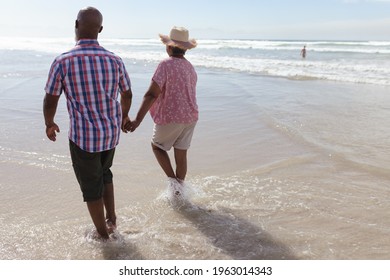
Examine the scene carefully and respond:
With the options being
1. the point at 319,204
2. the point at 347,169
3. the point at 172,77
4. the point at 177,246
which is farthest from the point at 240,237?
the point at 347,169

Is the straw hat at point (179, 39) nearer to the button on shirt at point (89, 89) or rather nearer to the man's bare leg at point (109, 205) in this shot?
the button on shirt at point (89, 89)

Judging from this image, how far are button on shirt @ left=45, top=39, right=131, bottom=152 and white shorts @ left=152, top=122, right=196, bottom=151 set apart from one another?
1.00m

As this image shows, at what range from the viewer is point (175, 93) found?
3775mm

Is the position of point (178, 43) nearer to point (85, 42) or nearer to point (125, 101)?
point (125, 101)

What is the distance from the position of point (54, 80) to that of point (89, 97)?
0.26m

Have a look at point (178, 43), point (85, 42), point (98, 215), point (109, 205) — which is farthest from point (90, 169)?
point (178, 43)

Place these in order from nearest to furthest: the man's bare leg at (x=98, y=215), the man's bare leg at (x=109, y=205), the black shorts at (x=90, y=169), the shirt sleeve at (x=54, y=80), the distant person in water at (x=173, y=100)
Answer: the shirt sleeve at (x=54, y=80) < the black shorts at (x=90, y=169) < the man's bare leg at (x=98, y=215) < the man's bare leg at (x=109, y=205) < the distant person in water at (x=173, y=100)

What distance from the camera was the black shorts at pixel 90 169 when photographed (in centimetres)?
293

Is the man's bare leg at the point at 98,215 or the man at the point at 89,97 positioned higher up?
the man at the point at 89,97

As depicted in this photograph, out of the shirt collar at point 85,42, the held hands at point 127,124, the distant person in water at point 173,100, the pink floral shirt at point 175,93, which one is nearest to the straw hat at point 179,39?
the distant person in water at point 173,100

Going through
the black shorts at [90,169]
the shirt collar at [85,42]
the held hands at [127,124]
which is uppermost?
the shirt collar at [85,42]

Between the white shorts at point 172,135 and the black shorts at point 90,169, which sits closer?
the black shorts at point 90,169

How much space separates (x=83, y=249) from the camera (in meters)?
3.14

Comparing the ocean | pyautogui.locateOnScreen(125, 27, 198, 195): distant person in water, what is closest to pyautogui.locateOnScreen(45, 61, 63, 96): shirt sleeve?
pyautogui.locateOnScreen(125, 27, 198, 195): distant person in water
